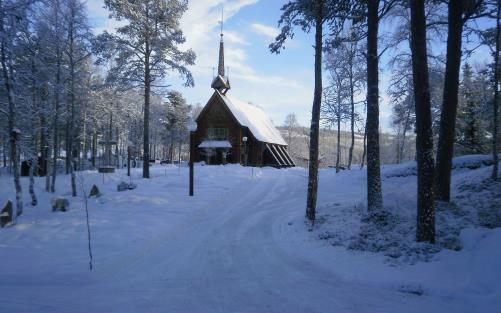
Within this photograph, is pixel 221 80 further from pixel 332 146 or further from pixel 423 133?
pixel 332 146

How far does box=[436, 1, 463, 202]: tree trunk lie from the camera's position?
9016 mm

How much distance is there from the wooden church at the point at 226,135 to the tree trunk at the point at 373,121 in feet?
75.1

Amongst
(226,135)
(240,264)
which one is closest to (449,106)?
(240,264)

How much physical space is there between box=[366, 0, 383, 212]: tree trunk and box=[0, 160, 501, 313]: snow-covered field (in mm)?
621

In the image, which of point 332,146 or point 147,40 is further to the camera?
point 332,146

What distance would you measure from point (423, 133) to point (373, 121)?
7.82 feet

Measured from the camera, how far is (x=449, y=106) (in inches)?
361

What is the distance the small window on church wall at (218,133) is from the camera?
3294 centimetres

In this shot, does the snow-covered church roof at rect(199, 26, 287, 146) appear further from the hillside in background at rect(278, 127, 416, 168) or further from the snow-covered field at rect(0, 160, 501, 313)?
the snow-covered field at rect(0, 160, 501, 313)

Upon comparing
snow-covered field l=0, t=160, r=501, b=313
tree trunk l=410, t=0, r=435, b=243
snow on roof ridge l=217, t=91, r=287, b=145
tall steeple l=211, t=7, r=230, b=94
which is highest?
tall steeple l=211, t=7, r=230, b=94

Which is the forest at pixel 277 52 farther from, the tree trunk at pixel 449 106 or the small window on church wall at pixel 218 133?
the small window on church wall at pixel 218 133

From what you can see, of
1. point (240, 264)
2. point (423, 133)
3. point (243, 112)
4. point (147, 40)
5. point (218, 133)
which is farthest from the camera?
point (243, 112)

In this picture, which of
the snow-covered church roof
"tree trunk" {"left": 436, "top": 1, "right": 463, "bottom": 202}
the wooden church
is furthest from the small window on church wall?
"tree trunk" {"left": 436, "top": 1, "right": 463, "bottom": 202}

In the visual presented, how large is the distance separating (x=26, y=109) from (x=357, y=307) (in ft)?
52.2
